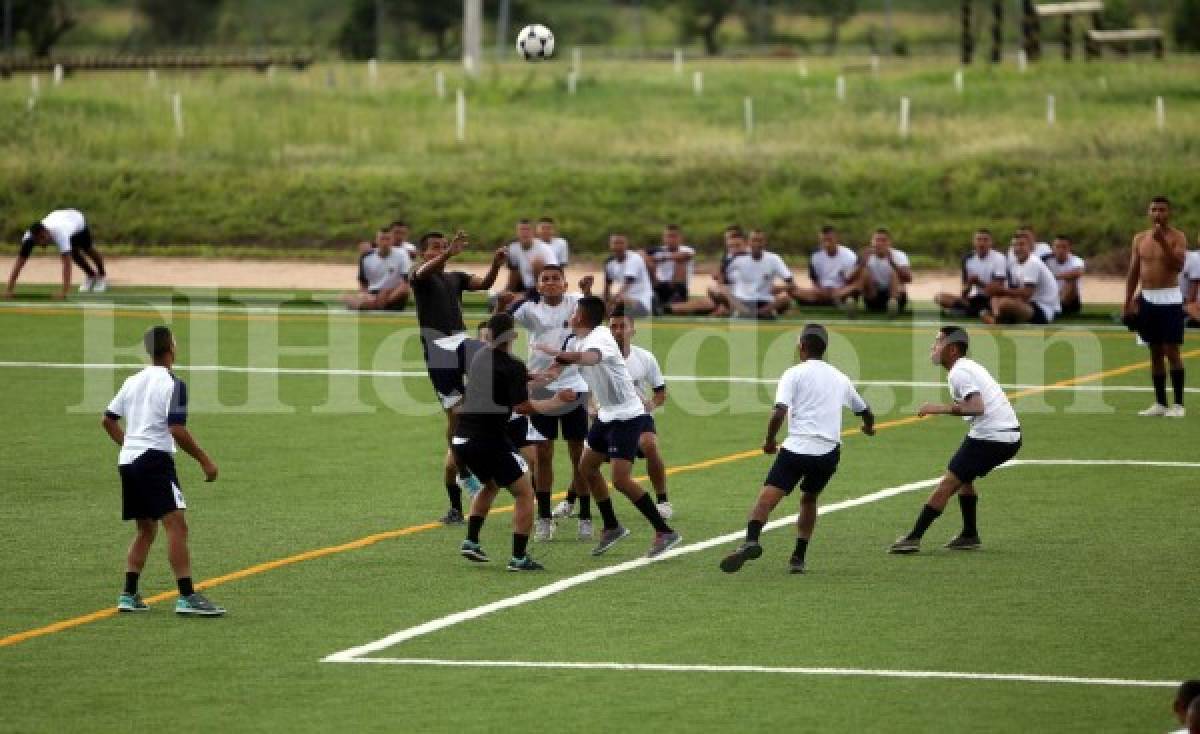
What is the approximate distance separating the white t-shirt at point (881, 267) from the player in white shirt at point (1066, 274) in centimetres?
249

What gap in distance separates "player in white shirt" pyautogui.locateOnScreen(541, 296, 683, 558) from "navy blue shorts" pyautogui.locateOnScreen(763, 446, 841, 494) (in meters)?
1.22

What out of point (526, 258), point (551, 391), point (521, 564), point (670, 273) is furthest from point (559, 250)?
point (521, 564)

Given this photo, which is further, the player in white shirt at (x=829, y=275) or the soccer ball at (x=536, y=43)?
the player in white shirt at (x=829, y=275)

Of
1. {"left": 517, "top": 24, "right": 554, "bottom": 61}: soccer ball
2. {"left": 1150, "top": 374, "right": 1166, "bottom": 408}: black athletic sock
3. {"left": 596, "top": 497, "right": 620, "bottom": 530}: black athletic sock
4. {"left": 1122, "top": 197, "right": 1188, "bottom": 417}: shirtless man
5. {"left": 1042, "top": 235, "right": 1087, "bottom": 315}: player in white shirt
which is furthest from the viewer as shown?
{"left": 1042, "top": 235, "right": 1087, "bottom": 315}: player in white shirt

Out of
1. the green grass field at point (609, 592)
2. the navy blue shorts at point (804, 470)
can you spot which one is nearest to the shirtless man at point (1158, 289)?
the green grass field at point (609, 592)

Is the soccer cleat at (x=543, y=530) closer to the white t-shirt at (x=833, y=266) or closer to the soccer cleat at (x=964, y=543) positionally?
the soccer cleat at (x=964, y=543)

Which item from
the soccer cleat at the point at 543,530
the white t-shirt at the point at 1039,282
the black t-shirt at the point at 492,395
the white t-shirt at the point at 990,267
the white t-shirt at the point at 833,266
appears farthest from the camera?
the white t-shirt at the point at 833,266

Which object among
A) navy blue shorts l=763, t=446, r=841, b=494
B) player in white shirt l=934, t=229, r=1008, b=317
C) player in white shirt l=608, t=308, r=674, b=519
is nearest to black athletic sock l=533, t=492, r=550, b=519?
player in white shirt l=608, t=308, r=674, b=519

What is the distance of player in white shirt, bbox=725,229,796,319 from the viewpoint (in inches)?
1433

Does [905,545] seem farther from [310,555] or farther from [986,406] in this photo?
[310,555]

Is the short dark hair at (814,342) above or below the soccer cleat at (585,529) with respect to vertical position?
above

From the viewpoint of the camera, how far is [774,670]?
13.3 meters

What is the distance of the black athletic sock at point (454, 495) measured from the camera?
18.6 metres

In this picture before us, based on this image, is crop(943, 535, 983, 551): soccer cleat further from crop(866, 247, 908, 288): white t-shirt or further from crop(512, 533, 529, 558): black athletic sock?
crop(866, 247, 908, 288): white t-shirt
